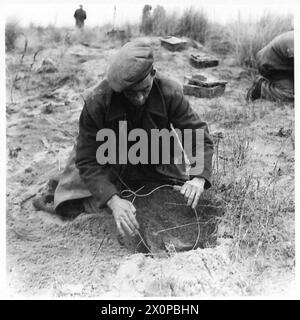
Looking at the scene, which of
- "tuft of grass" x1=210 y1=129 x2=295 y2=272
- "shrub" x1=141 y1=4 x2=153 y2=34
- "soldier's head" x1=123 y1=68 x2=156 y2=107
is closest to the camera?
"soldier's head" x1=123 y1=68 x2=156 y2=107

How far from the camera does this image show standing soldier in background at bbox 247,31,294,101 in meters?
5.27

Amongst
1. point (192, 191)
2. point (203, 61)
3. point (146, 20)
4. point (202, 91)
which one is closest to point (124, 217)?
point (192, 191)

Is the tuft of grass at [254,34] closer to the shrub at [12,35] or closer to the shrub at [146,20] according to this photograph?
the shrub at [146,20]

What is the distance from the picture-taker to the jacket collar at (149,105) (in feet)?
9.07

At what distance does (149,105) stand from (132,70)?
40cm

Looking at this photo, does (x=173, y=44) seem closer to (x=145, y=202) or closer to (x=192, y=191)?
(x=145, y=202)

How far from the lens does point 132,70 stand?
2.46 meters

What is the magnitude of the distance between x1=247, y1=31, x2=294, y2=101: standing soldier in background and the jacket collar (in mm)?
2809

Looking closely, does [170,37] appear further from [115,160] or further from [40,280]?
[40,280]

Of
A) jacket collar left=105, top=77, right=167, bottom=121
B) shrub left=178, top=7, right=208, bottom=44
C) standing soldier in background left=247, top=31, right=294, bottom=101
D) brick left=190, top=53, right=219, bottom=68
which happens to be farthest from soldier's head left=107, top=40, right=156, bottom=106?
shrub left=178, top=7, right=208, bottom=44

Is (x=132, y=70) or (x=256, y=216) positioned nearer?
(x=132, y=70)

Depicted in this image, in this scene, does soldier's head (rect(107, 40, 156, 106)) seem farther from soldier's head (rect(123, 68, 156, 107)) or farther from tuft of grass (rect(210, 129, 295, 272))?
tuft of grass (rect(210, 129, 295, 272))

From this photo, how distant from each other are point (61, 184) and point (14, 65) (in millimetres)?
3719

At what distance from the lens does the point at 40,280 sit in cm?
274
